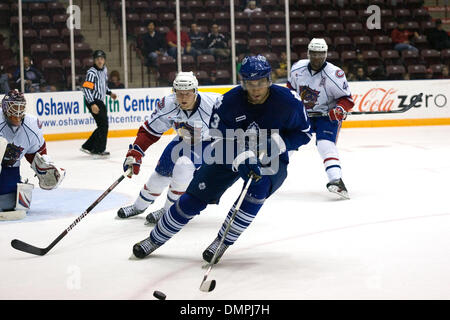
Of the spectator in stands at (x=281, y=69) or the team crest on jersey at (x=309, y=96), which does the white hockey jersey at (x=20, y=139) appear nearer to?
the team crest on jersey at (x=309, y=96)

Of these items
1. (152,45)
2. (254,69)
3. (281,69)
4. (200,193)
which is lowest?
(200,193)

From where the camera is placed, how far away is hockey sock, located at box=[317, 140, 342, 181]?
18.1 feet

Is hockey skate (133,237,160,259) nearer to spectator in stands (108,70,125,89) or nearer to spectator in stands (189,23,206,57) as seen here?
spectator in stands (108,70,125,89)

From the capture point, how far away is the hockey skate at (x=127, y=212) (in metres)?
4.81

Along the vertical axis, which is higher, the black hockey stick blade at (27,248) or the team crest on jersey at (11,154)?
the team crest on jersey at (11,154)

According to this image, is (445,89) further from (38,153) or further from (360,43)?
(38,153)

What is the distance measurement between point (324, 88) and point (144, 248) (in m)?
2.57

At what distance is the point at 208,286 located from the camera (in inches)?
122

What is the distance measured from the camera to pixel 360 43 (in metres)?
11.8

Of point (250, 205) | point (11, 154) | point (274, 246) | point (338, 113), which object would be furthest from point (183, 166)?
point (338, 113)

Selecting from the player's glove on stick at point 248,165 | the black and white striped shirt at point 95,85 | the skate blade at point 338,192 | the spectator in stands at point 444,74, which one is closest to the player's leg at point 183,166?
the player's glove on stick at point 248,165

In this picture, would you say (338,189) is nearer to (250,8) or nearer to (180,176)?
(180,176)

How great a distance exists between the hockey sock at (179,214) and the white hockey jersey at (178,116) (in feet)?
2.94

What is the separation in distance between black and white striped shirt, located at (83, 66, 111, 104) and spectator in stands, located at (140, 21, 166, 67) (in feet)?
6.94
